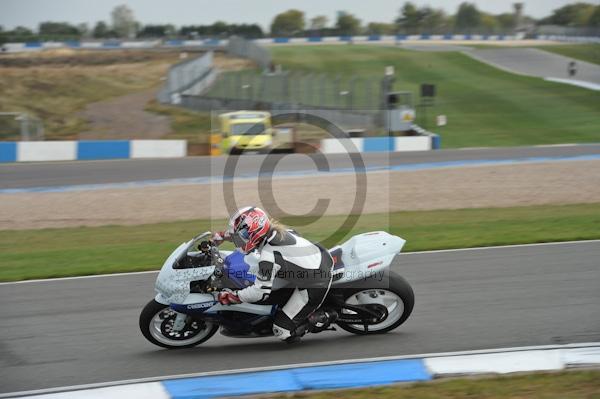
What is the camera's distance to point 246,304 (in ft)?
25.7

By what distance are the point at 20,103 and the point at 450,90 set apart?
1146 inches

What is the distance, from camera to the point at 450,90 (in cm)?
5050

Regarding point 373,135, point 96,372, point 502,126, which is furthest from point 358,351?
point 502,126

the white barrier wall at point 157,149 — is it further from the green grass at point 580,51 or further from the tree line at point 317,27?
the tree line at point 317,27

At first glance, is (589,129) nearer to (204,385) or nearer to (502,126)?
(502,126)

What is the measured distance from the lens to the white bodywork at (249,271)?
25.2ft

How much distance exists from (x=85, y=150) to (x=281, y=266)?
72.3ft

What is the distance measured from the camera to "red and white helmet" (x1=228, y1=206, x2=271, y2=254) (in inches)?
290

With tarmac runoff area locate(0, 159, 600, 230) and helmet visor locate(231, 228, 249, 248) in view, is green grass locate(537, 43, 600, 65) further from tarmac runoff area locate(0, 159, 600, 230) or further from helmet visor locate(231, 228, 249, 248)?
helmet visor locate(231, 228, 249, 248)

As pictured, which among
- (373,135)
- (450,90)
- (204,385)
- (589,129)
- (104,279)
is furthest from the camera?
(450,90)

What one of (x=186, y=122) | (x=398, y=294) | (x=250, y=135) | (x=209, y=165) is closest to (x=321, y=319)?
(x=398, y=294)

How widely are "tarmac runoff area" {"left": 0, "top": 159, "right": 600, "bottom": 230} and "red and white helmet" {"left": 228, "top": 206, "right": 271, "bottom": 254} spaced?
372 inches

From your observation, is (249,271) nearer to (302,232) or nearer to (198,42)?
(302,232)

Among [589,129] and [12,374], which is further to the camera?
[589,129]
